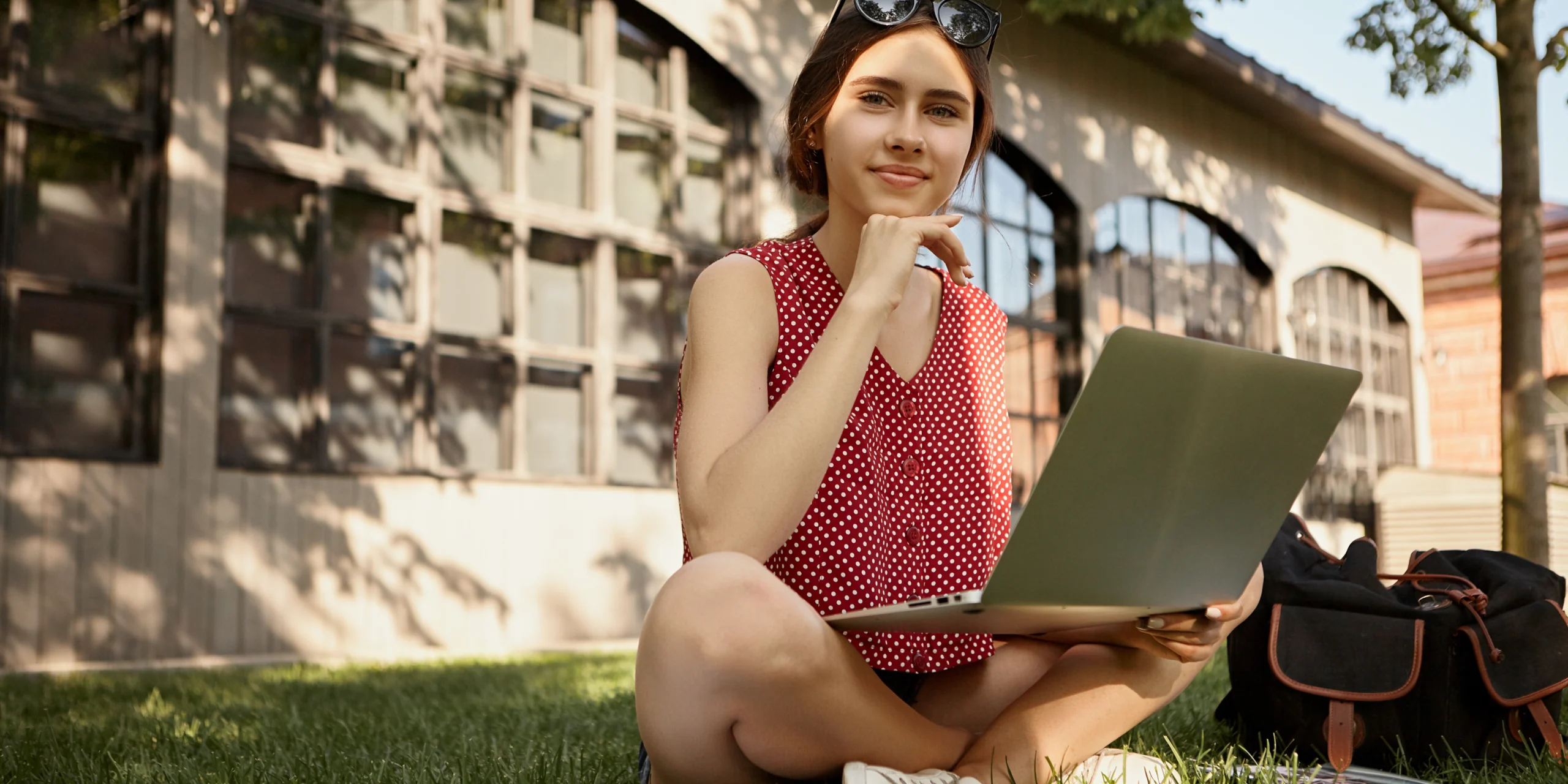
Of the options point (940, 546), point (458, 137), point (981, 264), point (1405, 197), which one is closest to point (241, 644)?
point (458, 137)

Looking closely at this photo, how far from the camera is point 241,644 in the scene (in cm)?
586

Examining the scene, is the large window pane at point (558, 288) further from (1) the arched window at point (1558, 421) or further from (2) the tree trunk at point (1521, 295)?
(1) the arched window at point (1558, 421)

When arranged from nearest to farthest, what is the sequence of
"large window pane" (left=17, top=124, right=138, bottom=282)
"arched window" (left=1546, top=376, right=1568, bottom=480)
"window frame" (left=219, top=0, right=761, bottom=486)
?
"large window pane" (left=17, top=124, right=138, bottom=282) → "window frame" (left=219, top=0, right=761, bottom=486) → "arched window" (left=1546, top=376, right=1568, bottom=480)

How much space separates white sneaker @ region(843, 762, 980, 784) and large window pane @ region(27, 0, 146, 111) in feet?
17.7

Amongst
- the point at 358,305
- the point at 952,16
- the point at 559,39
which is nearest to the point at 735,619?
the point at 952,16

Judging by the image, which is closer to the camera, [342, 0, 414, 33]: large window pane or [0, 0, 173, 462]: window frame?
[0, 0, 173, 462]: window frame

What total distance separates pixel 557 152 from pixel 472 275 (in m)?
0.93

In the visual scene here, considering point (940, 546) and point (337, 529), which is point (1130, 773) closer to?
point (940, 546)

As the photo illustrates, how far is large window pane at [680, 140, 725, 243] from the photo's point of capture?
793 centimetres

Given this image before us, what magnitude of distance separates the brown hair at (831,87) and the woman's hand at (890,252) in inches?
10.6

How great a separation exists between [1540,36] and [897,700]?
563 cm

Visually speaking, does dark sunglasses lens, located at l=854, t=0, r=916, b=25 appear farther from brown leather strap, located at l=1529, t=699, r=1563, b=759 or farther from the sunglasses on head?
brown leather strap, located at l=1529, t=699, r=1563, b=759

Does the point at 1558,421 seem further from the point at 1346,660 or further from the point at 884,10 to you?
the point at 884,10

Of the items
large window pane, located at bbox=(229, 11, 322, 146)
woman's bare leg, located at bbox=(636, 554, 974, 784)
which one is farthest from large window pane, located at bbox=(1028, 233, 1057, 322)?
woman's bare leg, located at bbox=(636, 554, 974, 784)
